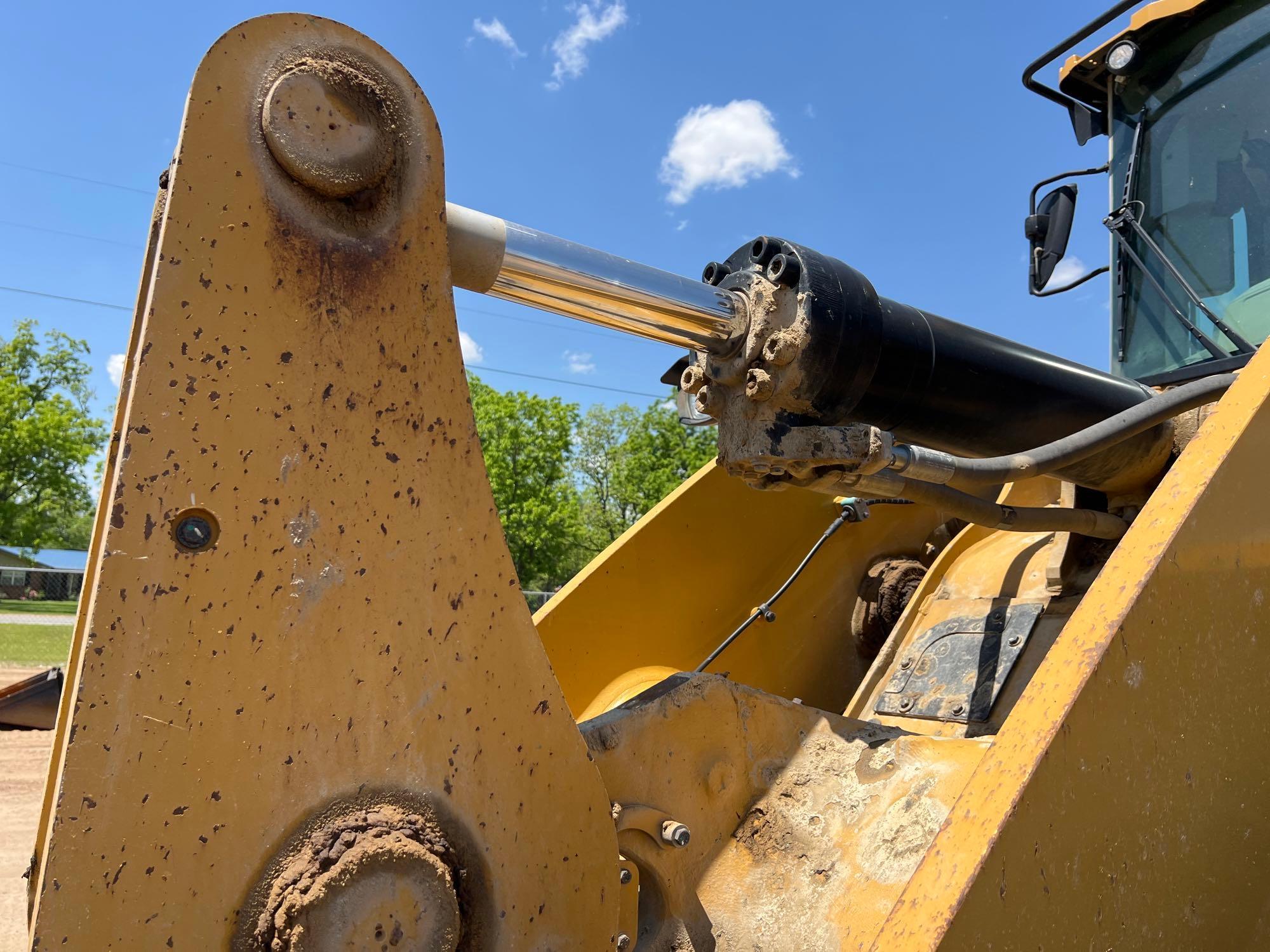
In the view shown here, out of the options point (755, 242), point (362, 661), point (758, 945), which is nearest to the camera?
point (362, 661)

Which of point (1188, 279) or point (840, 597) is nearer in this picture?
point (1188, 279)

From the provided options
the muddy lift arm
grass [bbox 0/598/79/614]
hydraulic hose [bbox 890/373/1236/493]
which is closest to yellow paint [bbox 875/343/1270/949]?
the muddy lift arm

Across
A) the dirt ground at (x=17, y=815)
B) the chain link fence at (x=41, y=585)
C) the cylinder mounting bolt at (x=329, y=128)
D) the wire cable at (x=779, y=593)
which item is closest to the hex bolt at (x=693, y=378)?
the cylinder mounting bolt at (x=329, y=128)

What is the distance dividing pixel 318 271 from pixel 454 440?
0.29 metres

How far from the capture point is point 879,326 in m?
2.25

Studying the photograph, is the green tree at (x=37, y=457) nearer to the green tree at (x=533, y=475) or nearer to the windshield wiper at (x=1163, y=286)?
the green tree at (x=533, y=475)

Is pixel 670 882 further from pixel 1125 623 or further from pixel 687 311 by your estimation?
pixel 687 311

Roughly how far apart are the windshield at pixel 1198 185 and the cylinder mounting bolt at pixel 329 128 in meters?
2.56

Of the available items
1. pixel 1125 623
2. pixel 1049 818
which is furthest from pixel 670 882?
pixel 1125 623

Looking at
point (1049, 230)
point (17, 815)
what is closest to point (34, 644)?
point (17, 815)

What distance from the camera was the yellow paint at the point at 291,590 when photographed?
121 centimetres

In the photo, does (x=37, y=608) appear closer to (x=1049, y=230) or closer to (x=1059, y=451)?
(x=1049, y=230)

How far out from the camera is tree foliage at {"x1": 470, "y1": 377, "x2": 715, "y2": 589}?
32375 mm

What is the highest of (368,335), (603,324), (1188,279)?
(1188,279)
